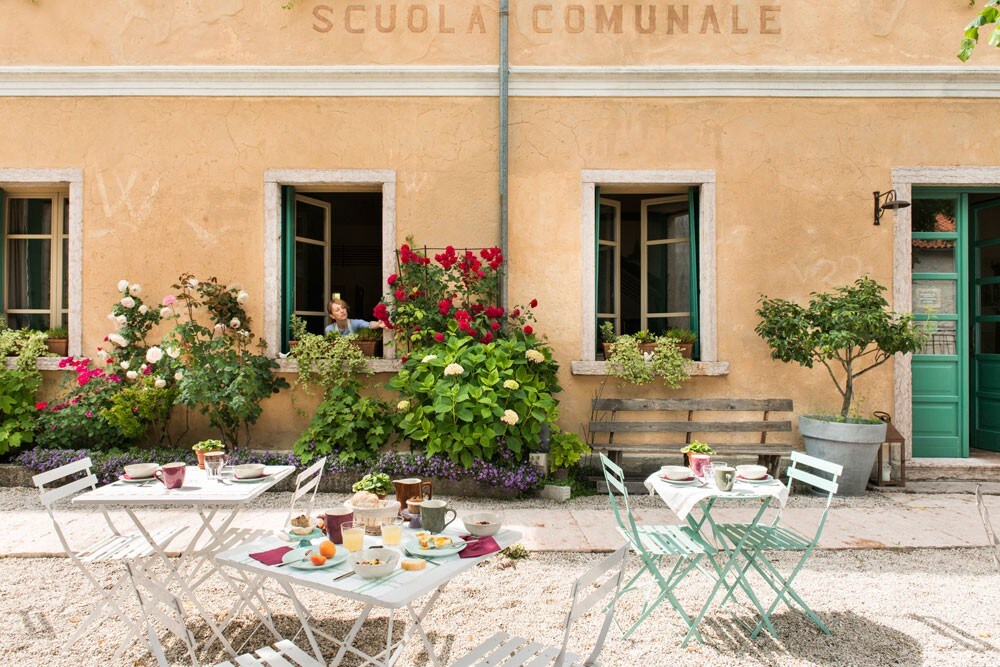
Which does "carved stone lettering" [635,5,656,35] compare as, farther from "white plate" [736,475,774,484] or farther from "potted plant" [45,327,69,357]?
"potted plant" [45,327,69,357]

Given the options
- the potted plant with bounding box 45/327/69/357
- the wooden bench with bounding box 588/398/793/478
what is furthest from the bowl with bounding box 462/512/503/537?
the potted plant with bounding box 45/327/69/357

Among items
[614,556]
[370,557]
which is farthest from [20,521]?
[614,556]

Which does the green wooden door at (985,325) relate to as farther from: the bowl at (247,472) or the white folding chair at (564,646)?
the bowl at (247,472)

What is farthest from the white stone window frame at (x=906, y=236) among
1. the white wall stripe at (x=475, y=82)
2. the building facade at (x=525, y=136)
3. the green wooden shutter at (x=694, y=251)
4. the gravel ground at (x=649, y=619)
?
the gravel ground at (x=649, y=619)

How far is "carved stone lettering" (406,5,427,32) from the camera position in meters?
6.08

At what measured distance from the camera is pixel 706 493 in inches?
120

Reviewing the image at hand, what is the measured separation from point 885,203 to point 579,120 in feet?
9.60

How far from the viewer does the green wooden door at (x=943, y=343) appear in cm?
625


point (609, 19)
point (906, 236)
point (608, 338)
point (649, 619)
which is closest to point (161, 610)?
point (649, 619)

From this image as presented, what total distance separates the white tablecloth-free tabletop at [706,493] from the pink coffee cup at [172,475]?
2.36 metres

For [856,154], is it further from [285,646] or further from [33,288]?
[33,288]

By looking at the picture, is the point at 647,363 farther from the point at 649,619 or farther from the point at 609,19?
the point at 609,19

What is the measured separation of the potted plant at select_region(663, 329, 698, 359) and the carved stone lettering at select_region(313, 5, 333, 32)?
14.5ft

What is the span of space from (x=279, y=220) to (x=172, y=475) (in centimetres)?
357
